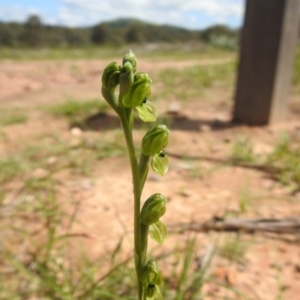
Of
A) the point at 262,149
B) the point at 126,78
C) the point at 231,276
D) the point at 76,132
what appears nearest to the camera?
the point at 126,78

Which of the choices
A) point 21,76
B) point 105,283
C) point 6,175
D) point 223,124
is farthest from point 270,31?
point 21,76

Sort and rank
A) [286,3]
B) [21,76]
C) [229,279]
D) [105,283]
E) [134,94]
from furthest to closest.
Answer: [21,76], [286,3], [229,279], [105,283], [134,94]

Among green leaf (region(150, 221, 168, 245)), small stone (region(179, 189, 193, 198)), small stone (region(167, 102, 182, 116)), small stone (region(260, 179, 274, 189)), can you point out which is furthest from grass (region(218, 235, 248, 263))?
small stone (region(167, 102, 182, 116))

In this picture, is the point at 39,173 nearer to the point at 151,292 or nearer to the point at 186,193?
the point at 186,193

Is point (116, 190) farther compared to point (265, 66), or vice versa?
point (265, 66)

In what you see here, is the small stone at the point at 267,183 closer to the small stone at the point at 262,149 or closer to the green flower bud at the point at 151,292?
the small stone at the point at 262,149

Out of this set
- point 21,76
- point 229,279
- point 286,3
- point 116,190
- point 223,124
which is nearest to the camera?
point 229,279

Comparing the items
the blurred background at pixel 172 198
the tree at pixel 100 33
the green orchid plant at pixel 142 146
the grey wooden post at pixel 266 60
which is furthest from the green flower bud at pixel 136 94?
the tree at pixel 100 33

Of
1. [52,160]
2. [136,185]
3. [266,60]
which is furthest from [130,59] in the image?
[266,60]

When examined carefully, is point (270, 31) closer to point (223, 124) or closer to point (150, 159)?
point (223, 124)
